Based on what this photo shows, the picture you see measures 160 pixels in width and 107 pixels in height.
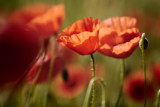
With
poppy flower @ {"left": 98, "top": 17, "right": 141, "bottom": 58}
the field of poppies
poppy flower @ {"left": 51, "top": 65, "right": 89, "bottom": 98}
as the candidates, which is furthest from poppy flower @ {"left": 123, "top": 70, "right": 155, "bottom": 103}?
poppy flower @ {"left": 98, "top": 17, "right": 141, "bottom": 58}

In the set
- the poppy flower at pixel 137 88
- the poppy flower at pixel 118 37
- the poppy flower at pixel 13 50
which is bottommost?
the poppy flower at pixel 137 88

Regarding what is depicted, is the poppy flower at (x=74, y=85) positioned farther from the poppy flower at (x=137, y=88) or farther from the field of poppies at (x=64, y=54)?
the poppy flower at (x=137, y=88)

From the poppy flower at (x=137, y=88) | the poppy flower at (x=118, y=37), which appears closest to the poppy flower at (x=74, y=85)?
the poppy flower at (x=137, y=88)

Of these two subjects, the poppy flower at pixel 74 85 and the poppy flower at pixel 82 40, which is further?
the poppy flower at pixel 74 85

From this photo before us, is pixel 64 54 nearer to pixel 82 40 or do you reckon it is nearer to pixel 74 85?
pixel 74 85

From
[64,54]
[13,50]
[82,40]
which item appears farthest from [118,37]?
[64,54]

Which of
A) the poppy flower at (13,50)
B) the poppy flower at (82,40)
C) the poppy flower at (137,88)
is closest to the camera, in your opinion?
the poppy flower at (13,50)

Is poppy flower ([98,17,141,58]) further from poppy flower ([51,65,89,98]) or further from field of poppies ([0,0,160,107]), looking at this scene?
poppy flower ([51,65,89,98])
